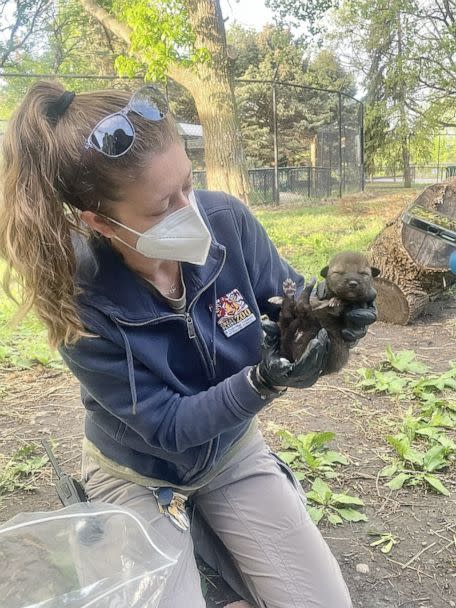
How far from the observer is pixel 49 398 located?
12.7 feet

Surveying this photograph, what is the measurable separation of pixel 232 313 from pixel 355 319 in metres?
0.42

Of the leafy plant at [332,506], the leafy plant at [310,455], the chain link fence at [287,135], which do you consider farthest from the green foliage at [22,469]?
the chain link fence at [287,135]

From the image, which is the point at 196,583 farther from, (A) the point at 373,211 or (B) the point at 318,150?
(B) the point at 318,150

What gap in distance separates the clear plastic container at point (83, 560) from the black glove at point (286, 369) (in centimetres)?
59

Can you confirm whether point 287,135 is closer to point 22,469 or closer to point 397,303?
point 397,303

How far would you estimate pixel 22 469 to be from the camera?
119 inches

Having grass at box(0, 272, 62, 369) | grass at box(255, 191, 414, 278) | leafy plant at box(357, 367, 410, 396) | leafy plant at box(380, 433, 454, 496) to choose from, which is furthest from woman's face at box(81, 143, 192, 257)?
grass at box(255, 191, 414, 278)

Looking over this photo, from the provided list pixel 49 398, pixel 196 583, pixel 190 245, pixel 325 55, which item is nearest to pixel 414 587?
pixel 196 583

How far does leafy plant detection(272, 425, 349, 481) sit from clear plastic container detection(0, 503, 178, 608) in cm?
114

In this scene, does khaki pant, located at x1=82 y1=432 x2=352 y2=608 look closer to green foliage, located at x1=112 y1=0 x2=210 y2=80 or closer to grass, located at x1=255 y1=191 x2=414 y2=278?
grass, located at x1=255 y1=191 x2=414 y2=278

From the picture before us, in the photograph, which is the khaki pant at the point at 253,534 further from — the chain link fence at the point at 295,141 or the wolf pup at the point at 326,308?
the chain link fence at the point at 295,141

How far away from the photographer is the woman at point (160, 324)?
1716 millimetres

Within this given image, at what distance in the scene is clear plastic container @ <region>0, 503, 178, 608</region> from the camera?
1.64 m

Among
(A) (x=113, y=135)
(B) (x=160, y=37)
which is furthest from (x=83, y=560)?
(B) (x=160, y=37)
